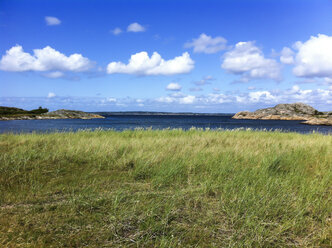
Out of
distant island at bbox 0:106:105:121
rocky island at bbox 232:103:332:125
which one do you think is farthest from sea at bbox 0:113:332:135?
rocky island at bbox 232:103:332:125

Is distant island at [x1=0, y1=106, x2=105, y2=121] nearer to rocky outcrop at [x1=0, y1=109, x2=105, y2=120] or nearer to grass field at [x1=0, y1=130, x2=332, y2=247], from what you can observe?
rocky outcrop at [x1=0, y1=109, x2=105, y2=120]

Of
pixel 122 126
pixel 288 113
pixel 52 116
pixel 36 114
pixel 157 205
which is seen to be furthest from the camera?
pixel 288 113

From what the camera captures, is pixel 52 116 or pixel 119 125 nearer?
pixel 119 125

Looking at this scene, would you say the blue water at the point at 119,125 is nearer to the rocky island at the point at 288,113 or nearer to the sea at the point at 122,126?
the sea at the point at 122,126

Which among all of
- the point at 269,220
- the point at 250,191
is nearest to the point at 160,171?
the point at 250,191

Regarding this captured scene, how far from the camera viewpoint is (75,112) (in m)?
107

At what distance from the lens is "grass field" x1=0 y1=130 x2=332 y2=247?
4.01 m

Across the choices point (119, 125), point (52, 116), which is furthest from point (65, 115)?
point (119, 125)

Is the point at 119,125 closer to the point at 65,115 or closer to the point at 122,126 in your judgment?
the point at 122,126

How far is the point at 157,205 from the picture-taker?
15.9ft

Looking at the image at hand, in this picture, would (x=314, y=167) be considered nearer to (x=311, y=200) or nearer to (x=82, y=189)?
(x=311, y=200)

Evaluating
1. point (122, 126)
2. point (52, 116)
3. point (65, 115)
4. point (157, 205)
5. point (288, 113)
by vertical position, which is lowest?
point (122, 126)

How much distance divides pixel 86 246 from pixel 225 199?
296cm

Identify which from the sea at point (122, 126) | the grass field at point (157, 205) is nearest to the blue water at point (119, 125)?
the sea at point (122, 126)
